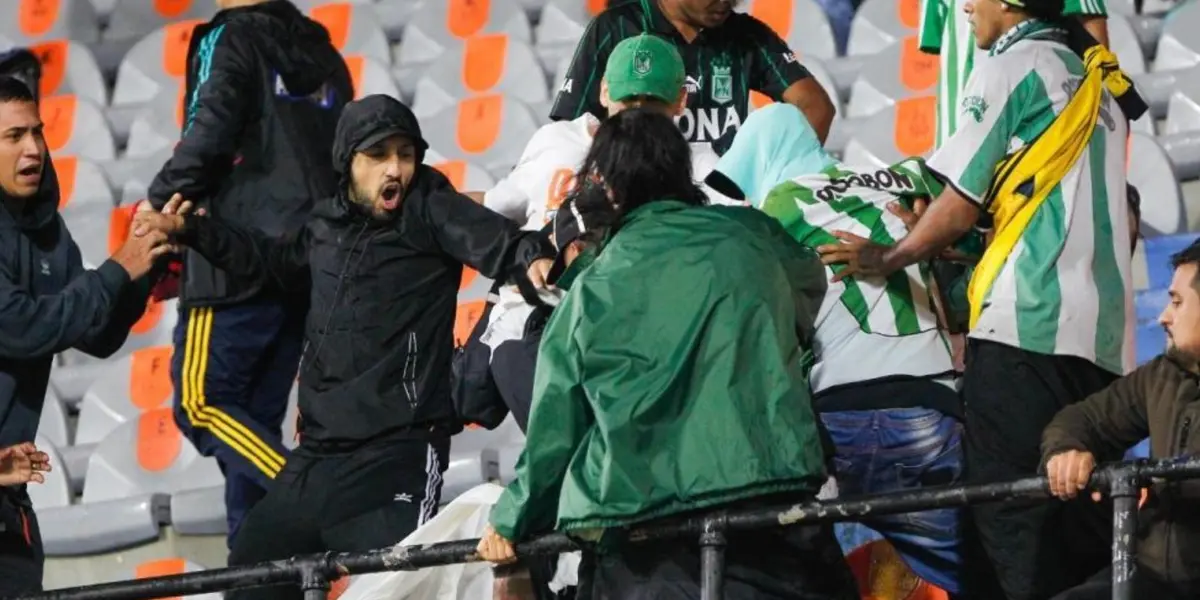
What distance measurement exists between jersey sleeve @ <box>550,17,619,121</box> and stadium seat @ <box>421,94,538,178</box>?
2748mm

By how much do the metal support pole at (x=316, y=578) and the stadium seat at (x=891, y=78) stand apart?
163 inches

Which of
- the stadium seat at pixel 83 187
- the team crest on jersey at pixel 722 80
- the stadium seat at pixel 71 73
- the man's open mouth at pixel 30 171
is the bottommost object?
the man's open mouth at pixel 30 171

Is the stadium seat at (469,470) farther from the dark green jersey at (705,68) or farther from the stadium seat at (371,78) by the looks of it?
the stadium seat at (371,78)

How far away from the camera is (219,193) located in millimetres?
6070

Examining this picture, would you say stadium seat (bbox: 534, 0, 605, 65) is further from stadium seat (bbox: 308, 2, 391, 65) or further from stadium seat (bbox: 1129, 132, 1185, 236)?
stadium seat (bbox: 1129, 132, 1185, 236)

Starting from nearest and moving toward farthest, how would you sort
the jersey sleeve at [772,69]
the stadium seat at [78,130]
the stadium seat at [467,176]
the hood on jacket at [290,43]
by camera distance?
the jersey sleeve at [772,69] < the hood on jacket at [290,43] < the stadium seat at [467,176] < the stadium seat at [78,130]

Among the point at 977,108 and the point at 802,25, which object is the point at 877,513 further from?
the point at 802,25

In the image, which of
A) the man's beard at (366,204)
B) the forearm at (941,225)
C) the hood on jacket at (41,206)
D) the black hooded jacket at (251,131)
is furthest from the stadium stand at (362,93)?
the hood on jacket at (41,206)

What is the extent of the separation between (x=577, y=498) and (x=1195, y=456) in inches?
37.7

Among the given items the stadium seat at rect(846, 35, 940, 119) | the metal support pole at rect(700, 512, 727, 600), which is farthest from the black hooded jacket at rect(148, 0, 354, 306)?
the stadium seat at rect(846, 35, 940, 119)

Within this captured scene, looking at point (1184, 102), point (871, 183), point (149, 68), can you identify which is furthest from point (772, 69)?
point (149, 68)

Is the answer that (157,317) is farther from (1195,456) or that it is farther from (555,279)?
(1195,456)

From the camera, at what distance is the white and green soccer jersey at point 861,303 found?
473 cm

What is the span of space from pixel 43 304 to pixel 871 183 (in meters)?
1.81
